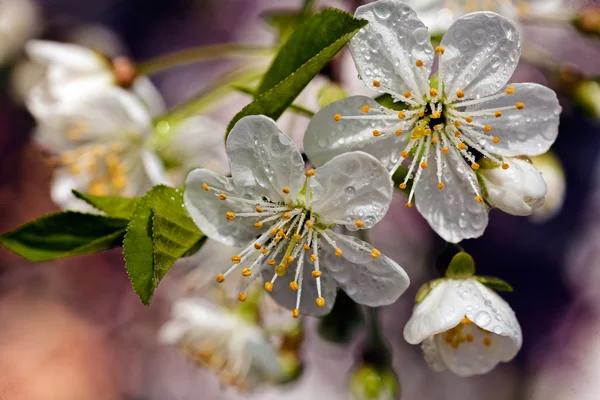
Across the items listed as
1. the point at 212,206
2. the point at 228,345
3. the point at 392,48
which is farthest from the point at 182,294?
the point at 392,48

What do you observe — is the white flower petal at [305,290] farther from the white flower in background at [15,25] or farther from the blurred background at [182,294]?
the white flower in background at [15,25]

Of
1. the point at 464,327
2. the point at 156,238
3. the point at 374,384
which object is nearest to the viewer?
the point at 156,238

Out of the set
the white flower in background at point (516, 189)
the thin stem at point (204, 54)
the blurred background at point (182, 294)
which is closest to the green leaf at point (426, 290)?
the white flower in background at point (516, 189)

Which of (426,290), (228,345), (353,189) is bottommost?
(228,345)

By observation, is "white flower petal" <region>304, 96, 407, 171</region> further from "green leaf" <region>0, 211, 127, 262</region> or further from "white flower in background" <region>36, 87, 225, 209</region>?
"white flower in background" <region>36, 87, 225, 209</region>

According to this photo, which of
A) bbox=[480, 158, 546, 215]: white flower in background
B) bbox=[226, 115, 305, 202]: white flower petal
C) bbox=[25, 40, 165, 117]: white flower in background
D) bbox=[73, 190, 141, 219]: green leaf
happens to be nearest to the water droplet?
bbox=[480, 158, 546, 215]: white flower in background

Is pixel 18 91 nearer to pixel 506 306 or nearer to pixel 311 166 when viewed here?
pixel 311 166

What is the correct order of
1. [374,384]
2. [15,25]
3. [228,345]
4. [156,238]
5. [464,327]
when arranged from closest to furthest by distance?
[156,238] → [464,327] → [374,384] → [228,345] → [15,25]

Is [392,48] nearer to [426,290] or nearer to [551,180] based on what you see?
[426,290]
